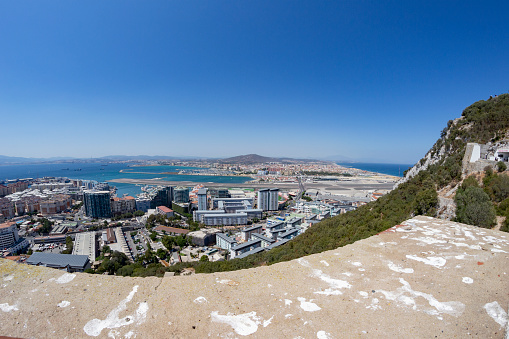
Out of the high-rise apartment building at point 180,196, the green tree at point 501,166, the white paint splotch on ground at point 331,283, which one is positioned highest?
the green tree at point 501,166

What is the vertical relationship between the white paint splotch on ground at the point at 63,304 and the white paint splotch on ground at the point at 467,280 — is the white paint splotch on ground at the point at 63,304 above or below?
below

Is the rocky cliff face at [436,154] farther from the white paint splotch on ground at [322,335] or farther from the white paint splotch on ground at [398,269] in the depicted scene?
the white paint splotch on ground at [322,335]

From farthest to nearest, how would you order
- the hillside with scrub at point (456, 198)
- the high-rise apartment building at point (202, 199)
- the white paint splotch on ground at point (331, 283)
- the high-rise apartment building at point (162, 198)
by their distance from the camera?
the high-rise apartment building at point (162, 198)
the high-rise apartment building at point (202, 199)
the hillside with scrub at point (456, 198)
the white paint splotch on ground at point (331, 283)

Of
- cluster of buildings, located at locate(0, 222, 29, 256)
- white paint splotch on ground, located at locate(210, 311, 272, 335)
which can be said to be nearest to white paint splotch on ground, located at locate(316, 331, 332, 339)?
white paint splotch on ground, located at locate(210, 311, 272, 335)

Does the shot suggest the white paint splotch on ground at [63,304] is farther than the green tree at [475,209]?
No

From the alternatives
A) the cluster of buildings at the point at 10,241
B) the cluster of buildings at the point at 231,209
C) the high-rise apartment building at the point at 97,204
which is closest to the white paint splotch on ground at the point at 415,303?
the cluster of buildings at the point at 231,209

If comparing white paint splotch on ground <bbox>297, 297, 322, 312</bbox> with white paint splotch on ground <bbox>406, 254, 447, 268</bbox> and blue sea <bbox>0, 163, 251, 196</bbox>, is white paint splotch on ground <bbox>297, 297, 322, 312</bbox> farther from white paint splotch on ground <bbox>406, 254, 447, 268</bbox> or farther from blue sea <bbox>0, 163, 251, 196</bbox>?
blue sea <bbox>0, 163, 251, 196</bbox>

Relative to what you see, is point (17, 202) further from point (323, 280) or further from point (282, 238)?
point (323, 280)
